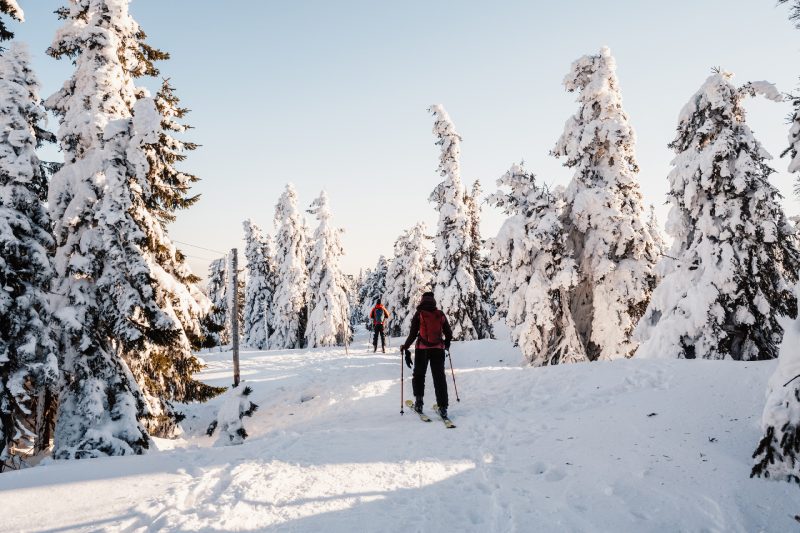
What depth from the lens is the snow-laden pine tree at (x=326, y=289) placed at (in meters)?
32.6

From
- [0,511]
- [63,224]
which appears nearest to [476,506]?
[0,511]

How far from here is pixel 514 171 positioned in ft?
49.3

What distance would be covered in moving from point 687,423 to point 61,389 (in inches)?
445

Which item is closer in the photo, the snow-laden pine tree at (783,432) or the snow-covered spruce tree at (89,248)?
the snow-laden pine tree at (783,432)

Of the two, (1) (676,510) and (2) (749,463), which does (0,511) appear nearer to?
(1) (676,510)

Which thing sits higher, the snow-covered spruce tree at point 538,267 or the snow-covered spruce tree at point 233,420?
the snow-covered spruce tree at point 538,267

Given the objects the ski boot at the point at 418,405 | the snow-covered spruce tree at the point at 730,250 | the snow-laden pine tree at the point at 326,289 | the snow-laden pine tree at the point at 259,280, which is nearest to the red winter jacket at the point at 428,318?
the ski boot at the point at 418,405

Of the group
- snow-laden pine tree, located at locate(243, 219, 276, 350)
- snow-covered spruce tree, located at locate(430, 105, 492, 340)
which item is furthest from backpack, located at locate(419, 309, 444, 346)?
snow-laden pine tree, located at locate(243, 219, 276, 350)

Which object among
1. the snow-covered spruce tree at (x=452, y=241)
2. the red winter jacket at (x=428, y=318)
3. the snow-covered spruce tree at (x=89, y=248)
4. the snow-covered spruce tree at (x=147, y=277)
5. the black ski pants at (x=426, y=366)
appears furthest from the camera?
the snow-covered spruce tree at (x=452, y=241)

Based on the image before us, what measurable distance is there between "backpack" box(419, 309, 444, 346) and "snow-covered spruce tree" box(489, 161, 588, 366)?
288 inches

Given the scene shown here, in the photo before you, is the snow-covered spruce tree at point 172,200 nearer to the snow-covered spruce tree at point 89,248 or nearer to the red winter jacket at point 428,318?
the snow-covered spruce tree at point 89,248

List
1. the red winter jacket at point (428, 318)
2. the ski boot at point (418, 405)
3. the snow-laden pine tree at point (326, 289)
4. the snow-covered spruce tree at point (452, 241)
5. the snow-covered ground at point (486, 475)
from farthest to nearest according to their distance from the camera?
the snow-laden pine tree at point (326, 289) → the snow-covered spruce tree at point (452, 241) → the red winter jacket at point (428, 318) → the ski boot at point (418, 405) → the snow-covered ground at point (486, 475)

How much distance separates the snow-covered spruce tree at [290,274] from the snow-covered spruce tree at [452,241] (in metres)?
15.1

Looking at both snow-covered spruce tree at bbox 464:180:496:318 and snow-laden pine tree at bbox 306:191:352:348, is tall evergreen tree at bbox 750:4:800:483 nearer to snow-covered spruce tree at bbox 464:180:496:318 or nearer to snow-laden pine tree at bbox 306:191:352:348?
snow-covered spruce tree at bbox 464:180:496:318
